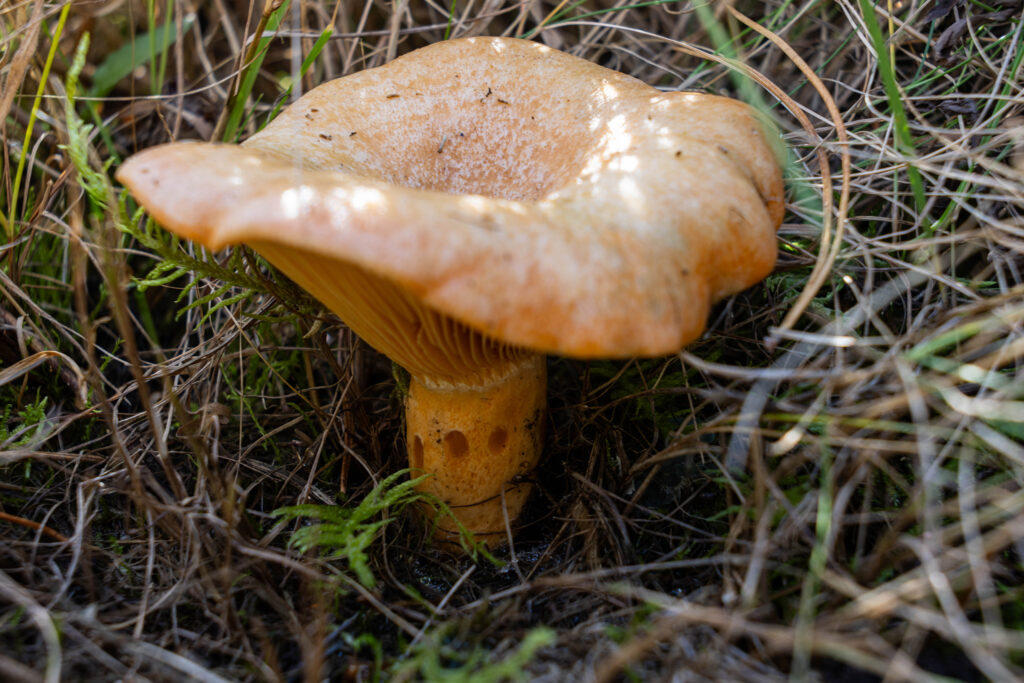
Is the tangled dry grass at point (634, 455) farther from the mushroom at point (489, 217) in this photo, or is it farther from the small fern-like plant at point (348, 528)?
the mushroom at point (489, 217)

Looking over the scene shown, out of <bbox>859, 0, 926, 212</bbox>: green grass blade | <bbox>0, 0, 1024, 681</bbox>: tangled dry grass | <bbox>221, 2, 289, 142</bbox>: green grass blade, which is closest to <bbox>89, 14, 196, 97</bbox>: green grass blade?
<bbox>0, 0, 1024, 681</bbox>: tangled dry grass

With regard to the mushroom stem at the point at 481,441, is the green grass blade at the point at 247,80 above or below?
above

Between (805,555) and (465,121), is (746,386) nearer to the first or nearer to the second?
(805,555)

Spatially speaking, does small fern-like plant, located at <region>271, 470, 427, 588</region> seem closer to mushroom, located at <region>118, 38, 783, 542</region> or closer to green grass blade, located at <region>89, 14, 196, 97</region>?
mushroom, located at <region>118, 38, 783, 542</region>

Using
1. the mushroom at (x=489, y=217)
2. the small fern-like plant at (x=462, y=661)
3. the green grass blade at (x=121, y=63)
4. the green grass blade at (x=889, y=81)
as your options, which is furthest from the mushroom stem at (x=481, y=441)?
the green grass blade at (x=121, y=63)

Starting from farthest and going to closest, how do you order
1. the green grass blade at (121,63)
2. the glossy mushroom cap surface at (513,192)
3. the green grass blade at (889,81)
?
1. the green grass blade at (121,63)
2. the green grass blade at (889,81)
3. the glossy mushroom cap surface at (513,192)

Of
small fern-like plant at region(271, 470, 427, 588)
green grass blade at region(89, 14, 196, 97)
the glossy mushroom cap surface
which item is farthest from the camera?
A: green grass blade at region(89, 14, 196, 97)

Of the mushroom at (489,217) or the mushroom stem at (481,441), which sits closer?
the mushroom at (489,217)

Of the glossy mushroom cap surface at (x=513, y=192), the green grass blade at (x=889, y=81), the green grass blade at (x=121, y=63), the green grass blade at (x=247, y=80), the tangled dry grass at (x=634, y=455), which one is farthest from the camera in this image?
the green grass blade at (x=121, y=63)
